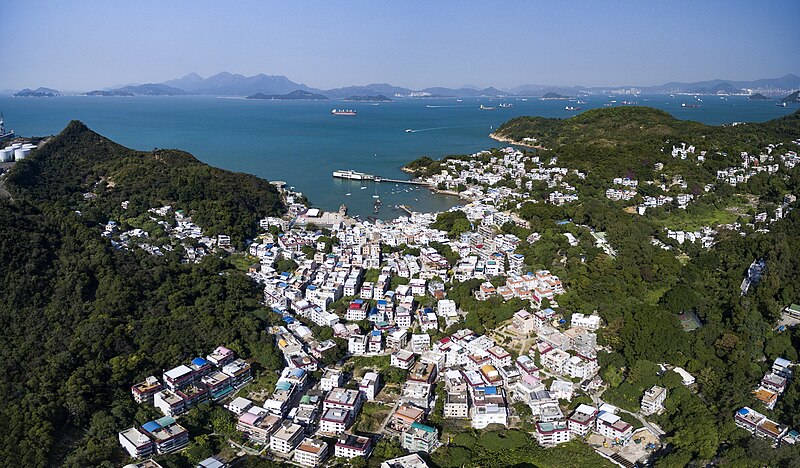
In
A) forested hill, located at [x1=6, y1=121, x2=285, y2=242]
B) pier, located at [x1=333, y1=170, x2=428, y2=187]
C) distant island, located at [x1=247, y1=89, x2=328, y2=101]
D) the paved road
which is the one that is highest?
distant island, located at [x1=247, y1=89, x2=328, y2=101]

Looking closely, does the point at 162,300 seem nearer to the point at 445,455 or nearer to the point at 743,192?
the point at 445,455

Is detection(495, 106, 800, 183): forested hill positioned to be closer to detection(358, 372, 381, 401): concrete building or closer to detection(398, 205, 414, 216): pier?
detection(398, 205, 414, 216): pier

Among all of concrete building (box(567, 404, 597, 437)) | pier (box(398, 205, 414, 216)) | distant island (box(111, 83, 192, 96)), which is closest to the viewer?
concrete building (box(567, 404, 597, 437))

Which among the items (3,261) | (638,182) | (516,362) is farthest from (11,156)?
(638,182)

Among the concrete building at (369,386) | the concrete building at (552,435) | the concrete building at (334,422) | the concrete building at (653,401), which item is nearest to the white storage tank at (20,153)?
the concrete building at (369,386)

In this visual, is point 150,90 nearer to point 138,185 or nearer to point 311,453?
point 138,185

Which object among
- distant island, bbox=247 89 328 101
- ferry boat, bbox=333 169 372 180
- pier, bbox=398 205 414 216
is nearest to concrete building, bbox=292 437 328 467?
pier, bbox=398 205 414 216

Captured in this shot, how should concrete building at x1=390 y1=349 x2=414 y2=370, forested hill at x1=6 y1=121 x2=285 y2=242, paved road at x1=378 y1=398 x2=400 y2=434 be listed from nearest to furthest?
paved road at x1=378 y1=398 x2=400 y2=434 → concrete building at x1=390 y1=349 x2=414 y2=370 → forested hill at x1=6 y1=121 x2=285 y2=242
